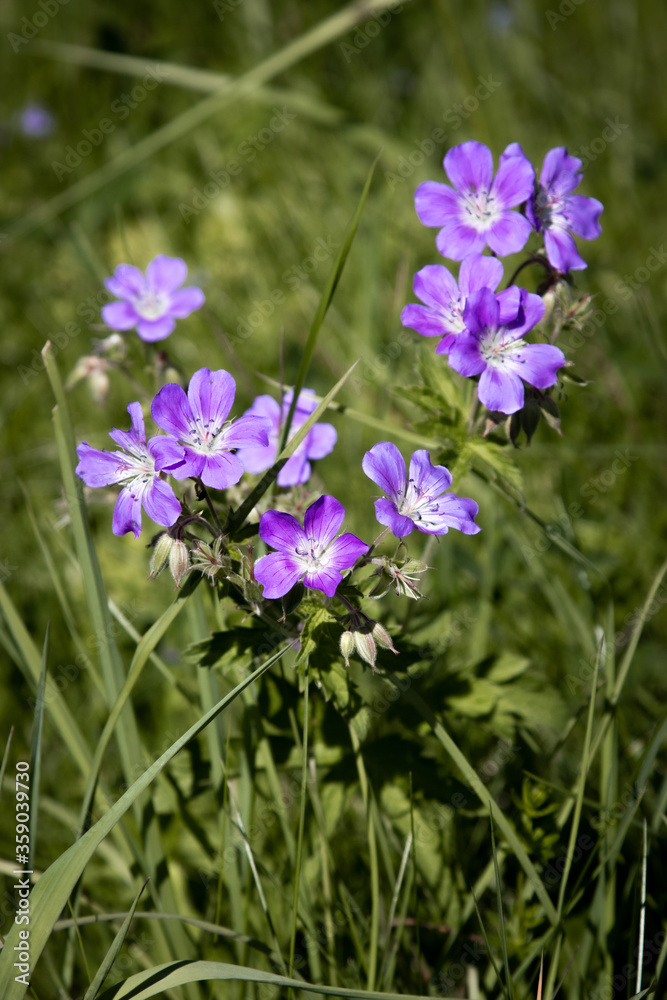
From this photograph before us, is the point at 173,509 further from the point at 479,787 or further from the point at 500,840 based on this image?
the point at 500,840

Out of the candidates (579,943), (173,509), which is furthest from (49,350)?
(579,943)

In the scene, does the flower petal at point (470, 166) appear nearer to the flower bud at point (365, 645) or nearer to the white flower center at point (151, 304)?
the white flower center at point (151, 304)

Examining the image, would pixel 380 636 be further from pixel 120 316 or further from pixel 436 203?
pixel 120 316

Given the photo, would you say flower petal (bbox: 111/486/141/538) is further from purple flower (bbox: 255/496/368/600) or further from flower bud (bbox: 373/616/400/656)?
flower bud (bbox: 373/616/400/656)

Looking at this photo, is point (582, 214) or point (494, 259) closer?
point (494, 259)
